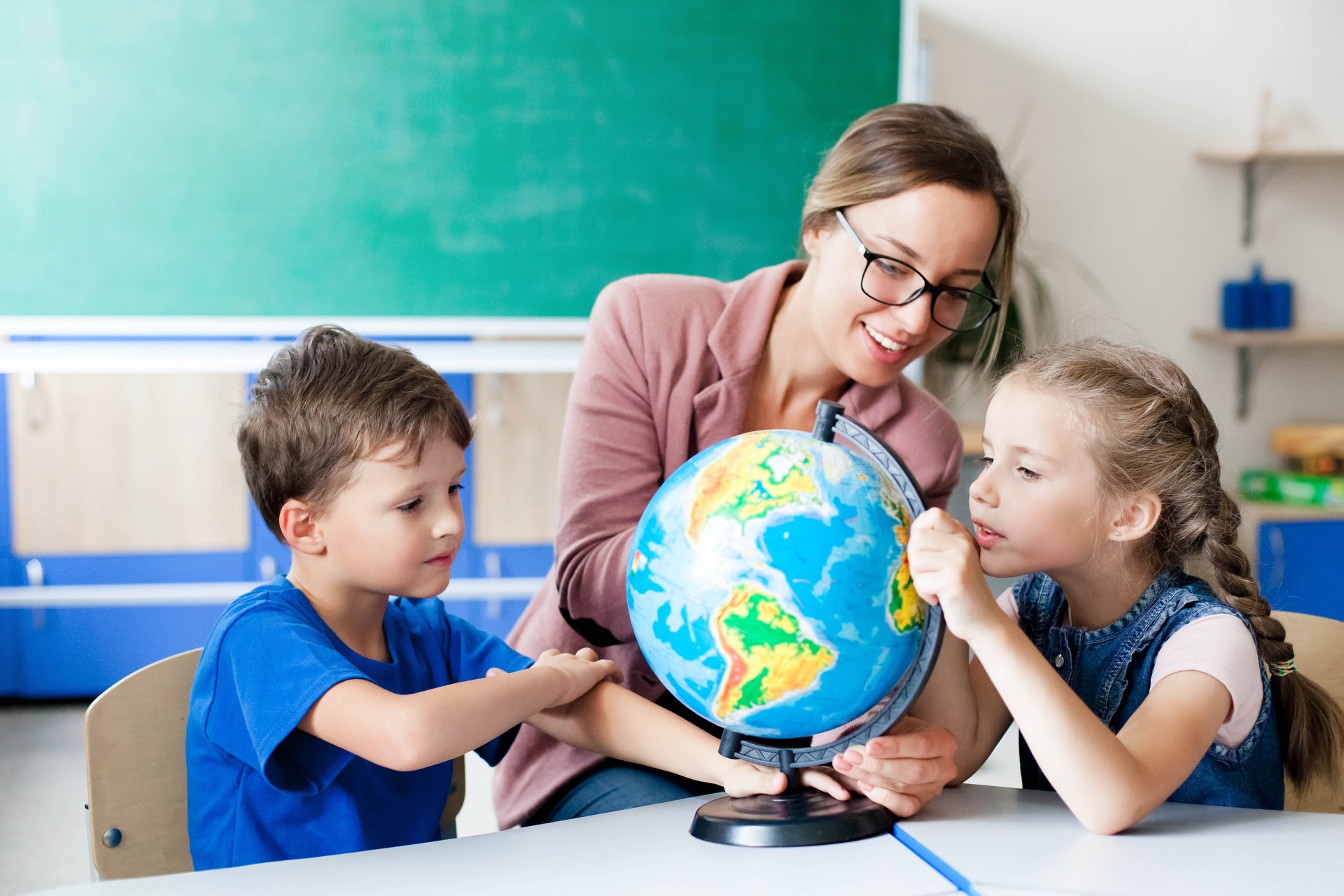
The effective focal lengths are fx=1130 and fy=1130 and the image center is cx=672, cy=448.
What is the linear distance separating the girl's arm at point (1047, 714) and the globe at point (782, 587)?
32 mm

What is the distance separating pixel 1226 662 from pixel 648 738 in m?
0.64

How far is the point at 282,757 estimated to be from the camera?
3.95 ft

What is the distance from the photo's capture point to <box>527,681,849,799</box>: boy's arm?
1.16 metres

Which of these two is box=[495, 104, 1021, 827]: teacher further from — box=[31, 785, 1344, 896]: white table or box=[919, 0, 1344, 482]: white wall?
box=[919, 0, 1344, 482]: white wall

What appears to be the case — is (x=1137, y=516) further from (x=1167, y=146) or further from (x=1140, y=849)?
(x=1167, y=146)

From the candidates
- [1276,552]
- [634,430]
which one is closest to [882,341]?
[634,430]

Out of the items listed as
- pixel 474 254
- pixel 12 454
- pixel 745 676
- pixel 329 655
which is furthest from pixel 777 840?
pixel 12 454

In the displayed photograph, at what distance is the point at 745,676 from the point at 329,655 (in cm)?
47

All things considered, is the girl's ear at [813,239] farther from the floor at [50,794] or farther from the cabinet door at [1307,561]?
the cabinet door at [1307,561]

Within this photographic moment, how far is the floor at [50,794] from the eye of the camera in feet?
8.61

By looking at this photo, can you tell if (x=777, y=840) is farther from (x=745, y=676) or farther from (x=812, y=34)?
(x=812, y=34)

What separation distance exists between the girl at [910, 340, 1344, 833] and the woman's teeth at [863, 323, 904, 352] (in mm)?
175

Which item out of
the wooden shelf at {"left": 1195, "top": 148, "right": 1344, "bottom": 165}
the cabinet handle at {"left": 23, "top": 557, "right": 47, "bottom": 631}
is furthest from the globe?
the wooden shelf at {"left": 1195, "top": 148, "right": 1344, "bottom": 165}

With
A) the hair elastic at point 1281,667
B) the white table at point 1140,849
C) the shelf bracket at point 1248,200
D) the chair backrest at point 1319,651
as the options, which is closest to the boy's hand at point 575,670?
the white table at point 1140,849
